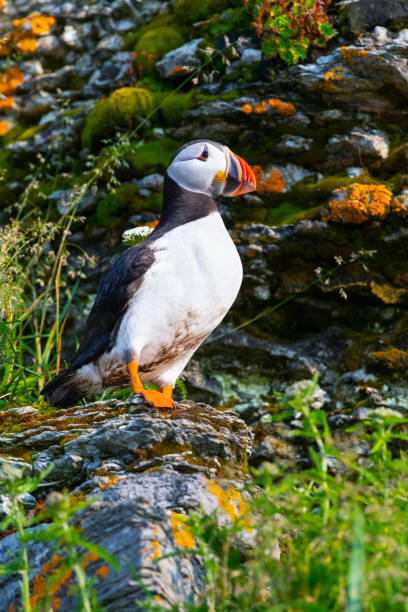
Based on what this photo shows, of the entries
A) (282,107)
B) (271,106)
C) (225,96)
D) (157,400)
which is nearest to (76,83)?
(225,96)

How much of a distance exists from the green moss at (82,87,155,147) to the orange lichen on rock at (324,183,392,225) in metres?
2.47

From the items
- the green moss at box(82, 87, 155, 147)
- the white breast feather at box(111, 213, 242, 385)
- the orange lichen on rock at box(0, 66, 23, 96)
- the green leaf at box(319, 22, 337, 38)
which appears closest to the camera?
the white breast feather at box(111, 213, 242, 385)

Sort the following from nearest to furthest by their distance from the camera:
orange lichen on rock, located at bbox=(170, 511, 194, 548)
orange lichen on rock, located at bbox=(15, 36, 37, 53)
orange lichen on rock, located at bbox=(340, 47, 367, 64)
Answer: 1. orange lichen on rock, located at bbox=(170, 511, 194, 548)
2. orange lichen on rock, located at bbox=(340, 47, 367, 64)
3. orange lichen on rock, located at bbox=(15, 36, 37, 53)

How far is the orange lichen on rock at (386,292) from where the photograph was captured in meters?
5.37

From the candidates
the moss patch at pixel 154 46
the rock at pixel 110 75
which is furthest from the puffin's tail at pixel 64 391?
the rock at pixel 110 75

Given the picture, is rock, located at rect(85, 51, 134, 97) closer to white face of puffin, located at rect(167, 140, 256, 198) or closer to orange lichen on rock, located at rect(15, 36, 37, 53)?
orange lichen on rock, located at rect(15, 36, 37, 53)

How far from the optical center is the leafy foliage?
614 centimetres

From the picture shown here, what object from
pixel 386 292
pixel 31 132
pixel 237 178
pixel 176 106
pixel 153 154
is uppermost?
pixel 237 178

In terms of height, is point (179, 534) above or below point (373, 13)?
above

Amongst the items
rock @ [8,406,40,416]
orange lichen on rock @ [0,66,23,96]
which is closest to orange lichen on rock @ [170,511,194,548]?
rock @ [8,406,40,416]

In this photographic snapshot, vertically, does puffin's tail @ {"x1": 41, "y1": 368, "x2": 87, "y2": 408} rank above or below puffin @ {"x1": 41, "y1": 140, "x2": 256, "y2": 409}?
below

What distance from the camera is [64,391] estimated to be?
4184 mm

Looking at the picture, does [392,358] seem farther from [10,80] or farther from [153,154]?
[10,80]

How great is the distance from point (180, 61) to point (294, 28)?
1.31m
